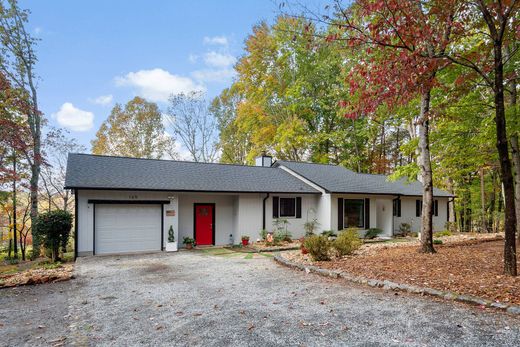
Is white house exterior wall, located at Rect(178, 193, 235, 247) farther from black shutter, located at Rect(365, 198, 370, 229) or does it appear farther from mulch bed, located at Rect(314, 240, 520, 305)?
black shutter, located at Rect(365, 198, 370, 229)

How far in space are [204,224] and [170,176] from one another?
101 inches

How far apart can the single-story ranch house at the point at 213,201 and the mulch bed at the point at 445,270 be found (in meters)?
5.00

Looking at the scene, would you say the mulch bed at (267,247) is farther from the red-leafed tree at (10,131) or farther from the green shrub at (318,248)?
the red-leafed tree at (10,131)

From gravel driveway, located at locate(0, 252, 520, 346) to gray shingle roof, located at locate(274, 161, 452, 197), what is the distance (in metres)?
9.40

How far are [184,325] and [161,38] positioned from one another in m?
13.2

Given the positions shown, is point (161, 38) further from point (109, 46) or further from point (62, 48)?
point (62, 48)

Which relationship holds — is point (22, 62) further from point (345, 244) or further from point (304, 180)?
point (345, 244)

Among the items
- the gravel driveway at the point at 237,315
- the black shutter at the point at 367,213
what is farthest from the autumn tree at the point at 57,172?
the black shutter at the point at 367,213

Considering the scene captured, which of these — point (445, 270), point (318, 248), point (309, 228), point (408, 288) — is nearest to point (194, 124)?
point (309, 228)

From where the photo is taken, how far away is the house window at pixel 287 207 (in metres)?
15.6

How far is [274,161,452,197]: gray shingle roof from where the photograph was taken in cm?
1655

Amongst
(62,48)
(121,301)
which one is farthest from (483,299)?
(62,48)

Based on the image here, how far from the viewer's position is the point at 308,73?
24891mm

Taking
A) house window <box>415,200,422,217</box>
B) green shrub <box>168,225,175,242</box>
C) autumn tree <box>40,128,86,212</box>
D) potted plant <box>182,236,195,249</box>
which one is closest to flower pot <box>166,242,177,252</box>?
green shrub <box>168,225,175,242</box>
